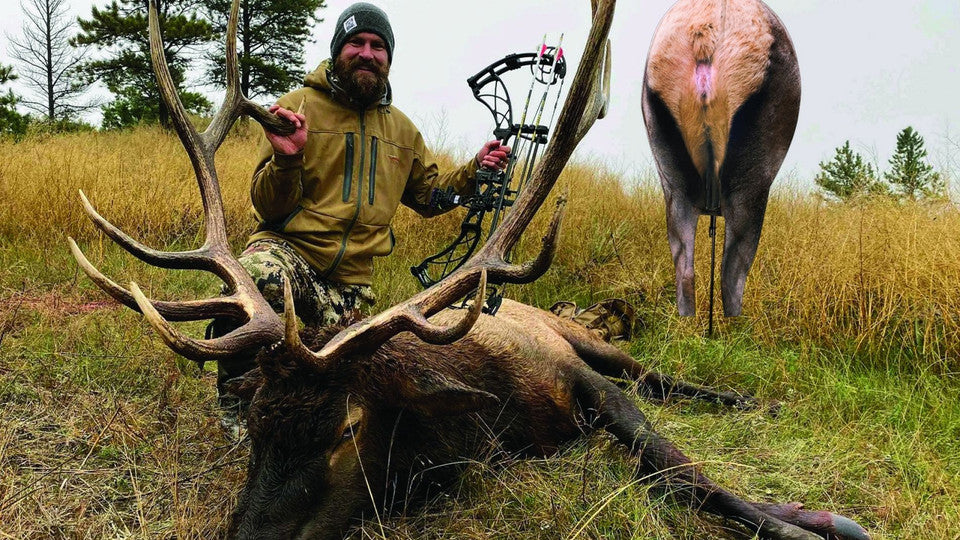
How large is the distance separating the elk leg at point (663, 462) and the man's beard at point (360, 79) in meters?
2.12

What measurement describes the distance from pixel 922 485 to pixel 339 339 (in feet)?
8.56

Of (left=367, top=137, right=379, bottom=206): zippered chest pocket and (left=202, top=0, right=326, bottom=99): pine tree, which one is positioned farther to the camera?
(left=202, top=0, right=326, bottom=99): pine tree

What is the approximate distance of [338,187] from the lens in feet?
13.7

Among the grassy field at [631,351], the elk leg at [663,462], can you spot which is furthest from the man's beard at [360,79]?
the elk leg at [663,462]

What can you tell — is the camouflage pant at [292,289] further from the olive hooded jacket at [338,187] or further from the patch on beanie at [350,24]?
the patch on beanie at [350,24]

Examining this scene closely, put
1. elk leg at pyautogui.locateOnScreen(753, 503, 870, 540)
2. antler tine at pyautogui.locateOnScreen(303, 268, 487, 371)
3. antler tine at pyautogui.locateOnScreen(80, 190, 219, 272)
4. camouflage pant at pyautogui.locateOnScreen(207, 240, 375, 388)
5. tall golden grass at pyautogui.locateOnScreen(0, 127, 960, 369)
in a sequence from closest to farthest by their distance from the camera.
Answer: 1. antler tine at pyautogui.locateOnScreen(303, 268, 487, 371)
2. elk leg at pyautogui.locateOnScreen(753, 503, 870, 540)
3. antler tine at pyautogui.locateOnScreen(80, 190, 219, 272)
4. camouflage pant at pyautogui.locateOnScreen(207, 240, 375, 388)
5. tall golden grass at pyautogui.locateOnScreen(0, 127, 960, 369)

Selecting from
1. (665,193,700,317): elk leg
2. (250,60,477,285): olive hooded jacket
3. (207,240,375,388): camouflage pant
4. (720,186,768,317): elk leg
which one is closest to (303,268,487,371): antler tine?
(207,240,375,388): camouflage pant

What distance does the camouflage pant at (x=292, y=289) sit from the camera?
3.43 meters

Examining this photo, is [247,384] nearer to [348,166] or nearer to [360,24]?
[348,166]

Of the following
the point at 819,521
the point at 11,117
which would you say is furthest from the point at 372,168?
the point at 11,117

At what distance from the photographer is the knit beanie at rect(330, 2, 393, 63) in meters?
4.18

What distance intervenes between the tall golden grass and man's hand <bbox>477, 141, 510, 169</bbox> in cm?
191

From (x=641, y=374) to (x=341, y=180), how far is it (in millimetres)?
2141

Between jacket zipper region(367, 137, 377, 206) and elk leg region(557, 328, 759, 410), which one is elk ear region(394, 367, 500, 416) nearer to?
elk leg region(557, 328, 759, 410)
